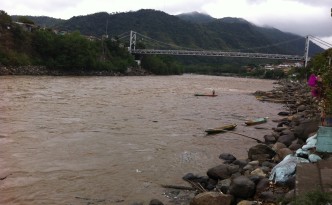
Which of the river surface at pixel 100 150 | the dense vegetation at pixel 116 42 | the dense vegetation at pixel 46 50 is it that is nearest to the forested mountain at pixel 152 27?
the dense vegetation at pixel 116 42

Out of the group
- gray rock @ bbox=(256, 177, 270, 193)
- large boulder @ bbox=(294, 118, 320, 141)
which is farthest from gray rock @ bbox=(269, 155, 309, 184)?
large boulder @ bbox=(294, 118, 320, 141)

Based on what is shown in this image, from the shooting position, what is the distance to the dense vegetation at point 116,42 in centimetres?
4997

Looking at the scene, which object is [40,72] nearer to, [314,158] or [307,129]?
[307,129]

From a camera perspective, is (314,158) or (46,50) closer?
(314,158)

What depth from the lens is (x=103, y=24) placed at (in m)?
127

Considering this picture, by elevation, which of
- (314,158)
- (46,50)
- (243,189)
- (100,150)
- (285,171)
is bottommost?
(100,150)

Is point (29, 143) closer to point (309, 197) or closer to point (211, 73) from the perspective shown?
point (309, 197)

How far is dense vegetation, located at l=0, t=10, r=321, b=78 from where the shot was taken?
164 ft

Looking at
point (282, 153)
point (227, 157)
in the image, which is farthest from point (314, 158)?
point (227, 157)

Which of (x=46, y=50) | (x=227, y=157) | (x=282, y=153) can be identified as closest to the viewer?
(x=282, y=153)

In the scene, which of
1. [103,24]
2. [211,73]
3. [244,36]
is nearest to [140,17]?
[103,24]

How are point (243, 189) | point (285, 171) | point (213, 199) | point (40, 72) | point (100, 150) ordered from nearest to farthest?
point (213, 199) < point (243, 189) < point (285, 171) < point (100, 150) < point (40, 72)

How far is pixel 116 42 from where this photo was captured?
74.6m

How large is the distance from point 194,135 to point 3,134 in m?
6.19
